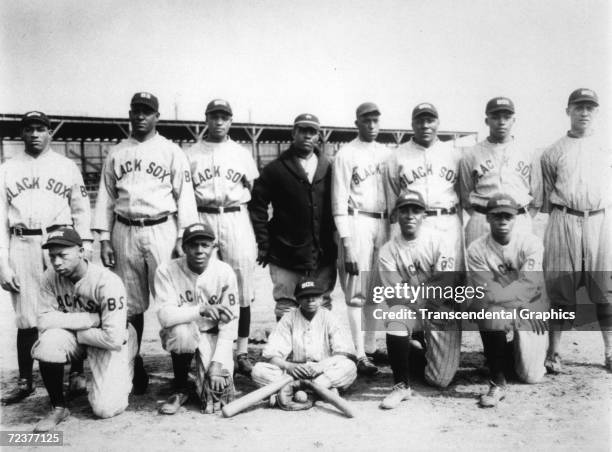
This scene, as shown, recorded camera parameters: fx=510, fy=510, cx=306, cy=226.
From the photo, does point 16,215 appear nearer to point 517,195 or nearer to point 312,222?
point 312,222

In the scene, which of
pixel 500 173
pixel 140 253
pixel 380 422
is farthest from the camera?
pixel 500 173

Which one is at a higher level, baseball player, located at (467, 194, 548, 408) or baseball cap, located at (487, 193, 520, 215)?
baseball cap, located at (487, 193, 520, 215)

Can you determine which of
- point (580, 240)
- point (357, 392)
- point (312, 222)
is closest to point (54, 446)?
point (357, 392)

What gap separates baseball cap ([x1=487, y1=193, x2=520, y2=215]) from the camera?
3945mm

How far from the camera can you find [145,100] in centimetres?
414

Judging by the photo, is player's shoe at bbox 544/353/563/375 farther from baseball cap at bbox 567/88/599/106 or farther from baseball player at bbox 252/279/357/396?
baseball cap at bbox 567/88/599/106

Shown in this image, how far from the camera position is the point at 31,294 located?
405 cm

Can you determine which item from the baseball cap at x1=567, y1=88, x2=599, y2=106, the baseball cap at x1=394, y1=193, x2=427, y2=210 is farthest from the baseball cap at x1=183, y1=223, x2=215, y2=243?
the baseball cap at x1=567, y1=88, x2=599, y2=106

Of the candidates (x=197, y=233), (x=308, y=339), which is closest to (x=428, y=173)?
(x=308, y=339)

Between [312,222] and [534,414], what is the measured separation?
2.26m

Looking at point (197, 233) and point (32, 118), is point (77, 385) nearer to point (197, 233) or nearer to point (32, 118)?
point (197, 233)

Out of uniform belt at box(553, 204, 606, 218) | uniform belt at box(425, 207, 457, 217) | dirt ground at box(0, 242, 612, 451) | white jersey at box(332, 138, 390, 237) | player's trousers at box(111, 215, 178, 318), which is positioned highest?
white jersey at box(332, 138, 390, 237)

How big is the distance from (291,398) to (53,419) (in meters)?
1.65

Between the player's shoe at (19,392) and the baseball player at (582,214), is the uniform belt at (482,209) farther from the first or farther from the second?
the player's shoe at (19,392)
